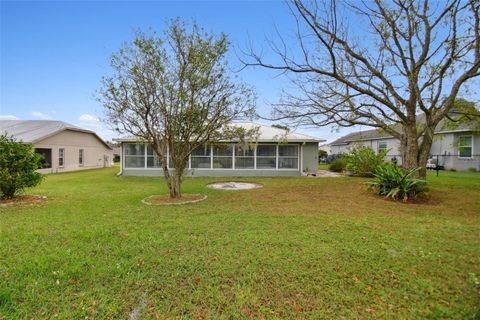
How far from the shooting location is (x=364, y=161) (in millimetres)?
15469

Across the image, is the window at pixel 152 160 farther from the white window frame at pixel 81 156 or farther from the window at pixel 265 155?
the white window frame at pixel 81 156

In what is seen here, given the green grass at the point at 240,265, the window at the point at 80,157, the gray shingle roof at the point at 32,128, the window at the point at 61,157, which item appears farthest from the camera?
the window at the point at 80,157

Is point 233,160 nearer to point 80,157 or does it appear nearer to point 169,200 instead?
point 169,200

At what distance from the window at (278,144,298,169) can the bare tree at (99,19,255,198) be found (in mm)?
9209

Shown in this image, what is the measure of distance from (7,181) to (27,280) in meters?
6.70

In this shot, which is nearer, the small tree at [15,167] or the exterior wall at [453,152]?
the small tree at [15,167]

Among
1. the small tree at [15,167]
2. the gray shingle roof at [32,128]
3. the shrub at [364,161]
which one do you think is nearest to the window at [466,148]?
the shrub at [364,161]

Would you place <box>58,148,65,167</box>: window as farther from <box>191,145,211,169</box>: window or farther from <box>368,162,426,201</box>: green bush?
<box>368,162,426,201</box>: green bush

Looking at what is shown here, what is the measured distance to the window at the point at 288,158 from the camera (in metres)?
16.5

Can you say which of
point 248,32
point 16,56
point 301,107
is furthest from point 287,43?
point 16,56

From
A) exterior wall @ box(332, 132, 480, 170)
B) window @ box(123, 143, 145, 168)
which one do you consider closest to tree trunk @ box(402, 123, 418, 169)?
exterior wall @ box(332, 132, 480, 170)

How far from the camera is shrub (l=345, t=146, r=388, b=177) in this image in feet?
50.2

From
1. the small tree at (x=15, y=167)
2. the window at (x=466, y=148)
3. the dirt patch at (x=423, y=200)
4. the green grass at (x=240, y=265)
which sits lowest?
the green grass at (x=240, y=265)

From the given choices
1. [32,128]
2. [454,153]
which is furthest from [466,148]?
[32,128]
